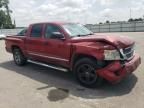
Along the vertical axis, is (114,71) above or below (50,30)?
below

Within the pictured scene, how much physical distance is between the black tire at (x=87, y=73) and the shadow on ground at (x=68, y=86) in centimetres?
16

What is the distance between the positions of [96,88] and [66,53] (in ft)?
4.48

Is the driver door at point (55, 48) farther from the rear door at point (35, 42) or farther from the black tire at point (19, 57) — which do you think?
the black tire at point (19, 57)

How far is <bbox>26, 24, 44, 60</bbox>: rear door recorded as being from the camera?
7.18 meters

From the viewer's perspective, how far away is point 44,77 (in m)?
6.80

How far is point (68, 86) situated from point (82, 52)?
1.07 metres

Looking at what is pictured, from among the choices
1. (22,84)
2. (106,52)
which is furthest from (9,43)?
(106,52)

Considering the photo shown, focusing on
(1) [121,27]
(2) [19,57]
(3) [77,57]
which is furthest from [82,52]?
(1) [121,27]

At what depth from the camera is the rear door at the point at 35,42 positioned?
7184 mm

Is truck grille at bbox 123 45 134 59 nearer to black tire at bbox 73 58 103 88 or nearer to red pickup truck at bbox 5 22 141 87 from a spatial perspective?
red pickup truck at bbox 5 22 141 87

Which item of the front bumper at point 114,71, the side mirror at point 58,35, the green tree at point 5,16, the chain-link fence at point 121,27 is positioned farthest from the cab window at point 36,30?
the green tree at point 5,16

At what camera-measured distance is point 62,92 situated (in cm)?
544

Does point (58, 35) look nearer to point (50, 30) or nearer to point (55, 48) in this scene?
point (55, 48)

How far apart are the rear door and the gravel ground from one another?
0.78 metres
